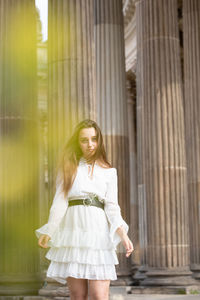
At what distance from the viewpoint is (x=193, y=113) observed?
6381cm

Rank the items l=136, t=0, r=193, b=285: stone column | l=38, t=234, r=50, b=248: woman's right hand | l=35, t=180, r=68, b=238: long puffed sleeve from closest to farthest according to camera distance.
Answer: l=38, t=234, r=50, b=248: woman's right hand → l=35, t=180, r=68, b=238: long puffed sleeve → l=136, t=0, r=193, b=285: stone column

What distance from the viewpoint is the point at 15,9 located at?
126ft

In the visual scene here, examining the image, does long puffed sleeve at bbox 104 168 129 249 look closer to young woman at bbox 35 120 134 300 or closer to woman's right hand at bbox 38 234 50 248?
young woman at bbox 35 120 134 300

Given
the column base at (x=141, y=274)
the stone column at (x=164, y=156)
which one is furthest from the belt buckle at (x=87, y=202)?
the column base at (x=141, y=274)

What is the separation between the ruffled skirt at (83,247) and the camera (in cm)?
1655

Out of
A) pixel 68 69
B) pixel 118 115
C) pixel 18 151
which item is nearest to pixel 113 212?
pixel 68 69

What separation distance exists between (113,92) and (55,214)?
35.7 meters

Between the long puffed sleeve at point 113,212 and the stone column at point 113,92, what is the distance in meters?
31.4

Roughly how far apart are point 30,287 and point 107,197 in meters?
20.9

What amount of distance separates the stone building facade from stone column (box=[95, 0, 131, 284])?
0.26 feet

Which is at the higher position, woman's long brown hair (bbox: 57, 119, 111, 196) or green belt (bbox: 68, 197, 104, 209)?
woman's long brown hair (bbox: 57, 119, 111, 196)

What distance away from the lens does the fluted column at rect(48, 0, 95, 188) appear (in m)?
32.8

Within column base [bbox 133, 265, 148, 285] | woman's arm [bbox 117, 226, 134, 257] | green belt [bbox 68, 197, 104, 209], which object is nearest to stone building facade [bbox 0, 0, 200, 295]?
column base [bbox 133, 265, 148, 285]

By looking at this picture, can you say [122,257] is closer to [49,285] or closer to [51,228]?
[49,285]
